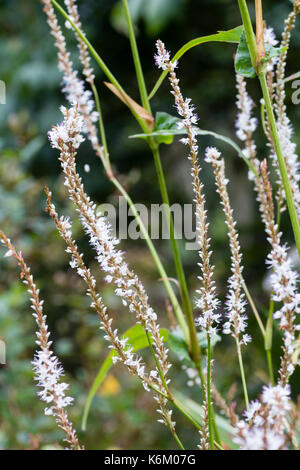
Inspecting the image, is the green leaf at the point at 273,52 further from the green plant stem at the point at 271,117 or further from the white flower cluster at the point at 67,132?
the white flower cluster at the point at 67,132

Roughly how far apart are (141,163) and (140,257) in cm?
43

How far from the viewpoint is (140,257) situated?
2.12 metres

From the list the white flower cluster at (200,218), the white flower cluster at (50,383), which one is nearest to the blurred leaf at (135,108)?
the white flower cluster at (200,218)

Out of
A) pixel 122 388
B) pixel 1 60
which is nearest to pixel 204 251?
pixel 122 388

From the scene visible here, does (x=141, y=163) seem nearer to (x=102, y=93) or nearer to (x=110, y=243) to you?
(x=102, y=93)

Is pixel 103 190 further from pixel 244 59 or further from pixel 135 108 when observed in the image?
pixel 244 59

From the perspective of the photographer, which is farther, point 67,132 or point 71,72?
point 71,72

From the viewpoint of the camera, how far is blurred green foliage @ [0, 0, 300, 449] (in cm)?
144

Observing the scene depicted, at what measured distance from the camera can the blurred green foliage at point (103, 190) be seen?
1438mm

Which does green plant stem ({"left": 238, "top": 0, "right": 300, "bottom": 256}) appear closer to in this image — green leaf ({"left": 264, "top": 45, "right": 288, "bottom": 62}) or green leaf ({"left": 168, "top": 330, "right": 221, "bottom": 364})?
green leaf ({"left": 264, "top": 45, "right": 288, "bottom": 62})

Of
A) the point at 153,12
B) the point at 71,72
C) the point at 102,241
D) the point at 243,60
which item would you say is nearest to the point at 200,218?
the point at 102,241

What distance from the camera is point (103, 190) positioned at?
2.14 meters

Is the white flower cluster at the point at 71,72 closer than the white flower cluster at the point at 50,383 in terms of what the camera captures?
No

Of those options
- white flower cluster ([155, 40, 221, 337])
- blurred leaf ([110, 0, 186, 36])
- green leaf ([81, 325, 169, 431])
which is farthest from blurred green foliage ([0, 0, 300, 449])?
white flower cluster ([155, 40, 221, 337])
